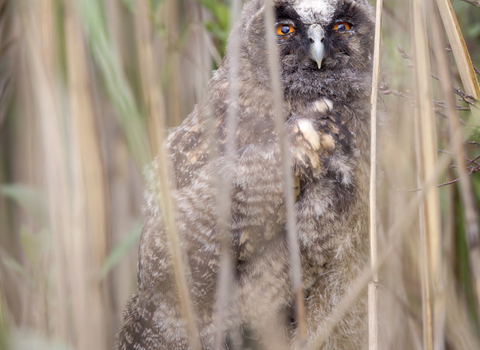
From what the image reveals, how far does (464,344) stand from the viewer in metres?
1.56

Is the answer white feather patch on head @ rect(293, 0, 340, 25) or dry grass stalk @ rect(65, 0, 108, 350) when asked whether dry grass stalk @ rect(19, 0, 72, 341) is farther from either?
white feather patch on head @ rect(293, 0, 340, 25)

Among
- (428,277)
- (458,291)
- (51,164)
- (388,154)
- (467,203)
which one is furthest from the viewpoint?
(458,291)

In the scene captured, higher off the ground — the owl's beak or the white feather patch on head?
the white feather patch on head

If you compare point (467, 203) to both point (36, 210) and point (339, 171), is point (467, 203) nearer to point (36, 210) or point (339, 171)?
point (339, 171)

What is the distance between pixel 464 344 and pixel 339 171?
76 cm

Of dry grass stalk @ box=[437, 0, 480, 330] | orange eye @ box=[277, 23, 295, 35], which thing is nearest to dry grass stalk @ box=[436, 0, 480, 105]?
dry grass stalk @ box=[437, 0, 480, 330]

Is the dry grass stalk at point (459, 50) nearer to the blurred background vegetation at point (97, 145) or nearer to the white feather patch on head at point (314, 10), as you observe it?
the blurred background vegetation at point (97, 145)

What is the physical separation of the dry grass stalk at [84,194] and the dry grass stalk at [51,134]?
0.14ft

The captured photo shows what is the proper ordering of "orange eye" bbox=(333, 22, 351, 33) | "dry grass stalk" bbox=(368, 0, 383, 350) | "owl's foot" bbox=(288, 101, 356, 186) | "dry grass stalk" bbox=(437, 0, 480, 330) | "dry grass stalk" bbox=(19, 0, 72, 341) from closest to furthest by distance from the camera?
1. "dry grass stalk" bbox=(437, 0, 480, 330)
2. "dry grass stalk" bbox=(368, 0, 383, 350)
3. "dry grass stalk" bbox=(19, 0, 72, 341)
4. "owl's foot" bbox=(288, 101, 356, 186)
5. "orange eye" bbox=(333, 22, 351, 33)

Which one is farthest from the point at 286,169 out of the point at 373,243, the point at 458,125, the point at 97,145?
the point at 97,145

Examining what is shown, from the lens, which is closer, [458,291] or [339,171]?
[339,171]

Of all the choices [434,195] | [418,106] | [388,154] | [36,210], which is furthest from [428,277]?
[36,210]

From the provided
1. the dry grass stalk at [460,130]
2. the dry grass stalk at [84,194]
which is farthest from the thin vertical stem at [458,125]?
the dry grass stalk at [84,194]

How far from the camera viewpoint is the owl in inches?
62.1
